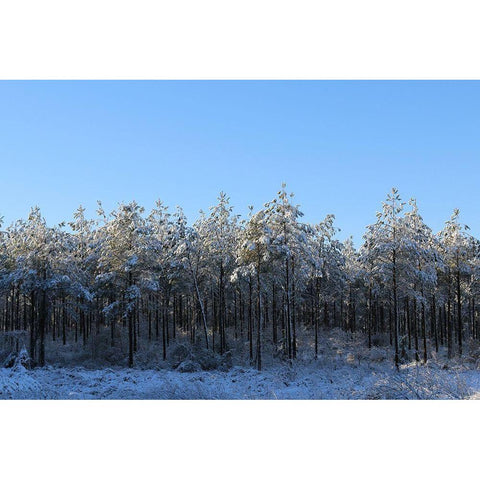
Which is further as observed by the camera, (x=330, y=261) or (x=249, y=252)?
(x=330, y=261)

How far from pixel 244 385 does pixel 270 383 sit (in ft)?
4.61

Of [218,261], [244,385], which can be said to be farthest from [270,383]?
[218,261]

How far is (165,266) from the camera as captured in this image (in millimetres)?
34781

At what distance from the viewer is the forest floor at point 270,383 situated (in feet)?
43.7

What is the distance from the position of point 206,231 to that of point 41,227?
11617 millimetres

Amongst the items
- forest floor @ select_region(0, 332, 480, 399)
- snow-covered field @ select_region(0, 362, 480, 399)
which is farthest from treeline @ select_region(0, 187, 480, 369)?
snow-covered field @ select_region(0, 362, 480, 399)

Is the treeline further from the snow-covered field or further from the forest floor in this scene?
the snow-covered field

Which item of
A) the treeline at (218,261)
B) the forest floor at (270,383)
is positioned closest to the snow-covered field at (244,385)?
the forest floor at (270,383)

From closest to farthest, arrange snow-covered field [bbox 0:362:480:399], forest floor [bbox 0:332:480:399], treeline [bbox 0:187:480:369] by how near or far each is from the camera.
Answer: snow-covered field [bbox 0:362:480:399]
forest floor [bbox 0:332:480:399]
treeline [bbox 0:187:480:369]

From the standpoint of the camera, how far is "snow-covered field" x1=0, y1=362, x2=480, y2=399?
13117mm

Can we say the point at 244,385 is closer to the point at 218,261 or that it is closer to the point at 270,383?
the point at 270,383
